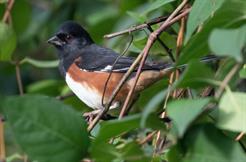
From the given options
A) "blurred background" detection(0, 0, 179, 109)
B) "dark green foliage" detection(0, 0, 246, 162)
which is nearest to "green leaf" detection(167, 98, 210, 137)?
"dark green foliage" detection(0, 0, 246, 162)

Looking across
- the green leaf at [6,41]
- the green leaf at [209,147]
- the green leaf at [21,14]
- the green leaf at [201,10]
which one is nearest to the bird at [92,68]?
the green leaf at [21,14]

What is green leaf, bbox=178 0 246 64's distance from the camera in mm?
1240

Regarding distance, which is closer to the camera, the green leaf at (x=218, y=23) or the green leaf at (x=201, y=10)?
the green leaf at (x=218, y=23)

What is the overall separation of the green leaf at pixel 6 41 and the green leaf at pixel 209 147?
4.55ft

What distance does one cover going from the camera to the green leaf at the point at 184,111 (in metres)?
1.00

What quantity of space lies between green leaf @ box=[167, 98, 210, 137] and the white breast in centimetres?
199

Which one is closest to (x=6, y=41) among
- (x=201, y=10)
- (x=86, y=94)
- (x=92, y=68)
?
(x=86, y=94)

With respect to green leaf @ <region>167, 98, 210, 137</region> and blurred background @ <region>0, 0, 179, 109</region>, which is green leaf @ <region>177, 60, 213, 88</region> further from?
blurred background @ <region>0, 0, 179, 109</region>

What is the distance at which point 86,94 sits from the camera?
3145mm

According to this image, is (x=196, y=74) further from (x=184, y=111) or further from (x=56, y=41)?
(x=56, y=41)

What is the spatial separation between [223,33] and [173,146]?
23 cm

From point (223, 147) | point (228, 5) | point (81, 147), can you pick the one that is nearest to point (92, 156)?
point (81, 147)

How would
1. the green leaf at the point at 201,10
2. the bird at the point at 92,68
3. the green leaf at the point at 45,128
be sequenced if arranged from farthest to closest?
the bird at the point at 92,68 → the green leaf at the point at 201,10 → the green leaf at the point at 45,128

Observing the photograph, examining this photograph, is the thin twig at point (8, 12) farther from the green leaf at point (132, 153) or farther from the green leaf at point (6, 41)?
the green leaf at point (132, 153)
